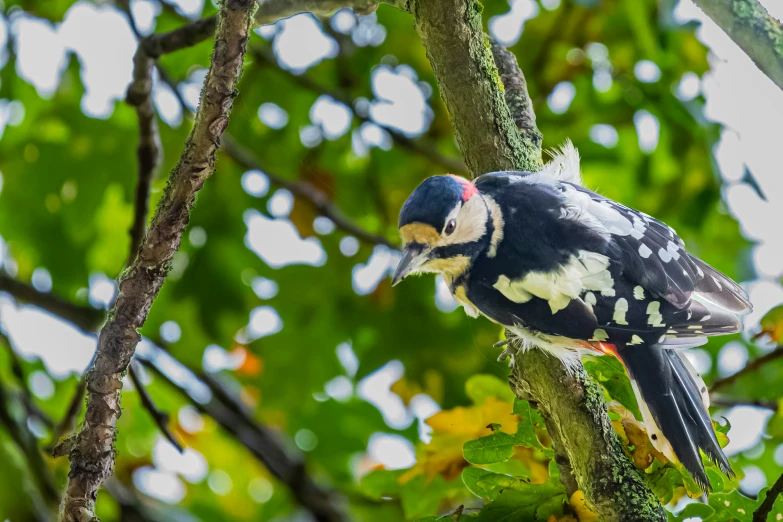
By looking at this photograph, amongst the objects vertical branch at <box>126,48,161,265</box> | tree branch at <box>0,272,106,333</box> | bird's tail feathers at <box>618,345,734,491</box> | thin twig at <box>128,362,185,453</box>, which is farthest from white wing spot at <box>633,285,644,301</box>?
tree branch at <box>0,272,106,333</box>

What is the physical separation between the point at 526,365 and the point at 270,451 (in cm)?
189

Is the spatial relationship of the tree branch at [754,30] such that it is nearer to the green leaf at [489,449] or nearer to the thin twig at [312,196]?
the green leaf at [489,449]

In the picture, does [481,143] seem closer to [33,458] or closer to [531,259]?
[531,259]

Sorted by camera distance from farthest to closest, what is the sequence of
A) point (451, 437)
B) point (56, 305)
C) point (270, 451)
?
1. point (270, 451)
2. point (56, 305)
3. point (451, 437)

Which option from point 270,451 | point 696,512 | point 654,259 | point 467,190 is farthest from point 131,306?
point 270,451

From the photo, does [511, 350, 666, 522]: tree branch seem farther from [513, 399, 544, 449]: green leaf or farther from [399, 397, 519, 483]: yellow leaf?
[399, 397, 519, 483]: yellow leaf

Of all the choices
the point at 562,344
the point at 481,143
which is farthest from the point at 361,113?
the point at 562,344

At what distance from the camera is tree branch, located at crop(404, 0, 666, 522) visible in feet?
5.68

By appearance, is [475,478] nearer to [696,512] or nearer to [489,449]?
[489,449]

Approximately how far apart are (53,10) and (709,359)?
337 cm

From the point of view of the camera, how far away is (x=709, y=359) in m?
3.77

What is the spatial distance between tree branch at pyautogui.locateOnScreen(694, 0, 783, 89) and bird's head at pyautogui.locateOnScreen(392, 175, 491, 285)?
60cm

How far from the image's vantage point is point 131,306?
1.45 m

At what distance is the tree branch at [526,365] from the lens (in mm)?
1730
